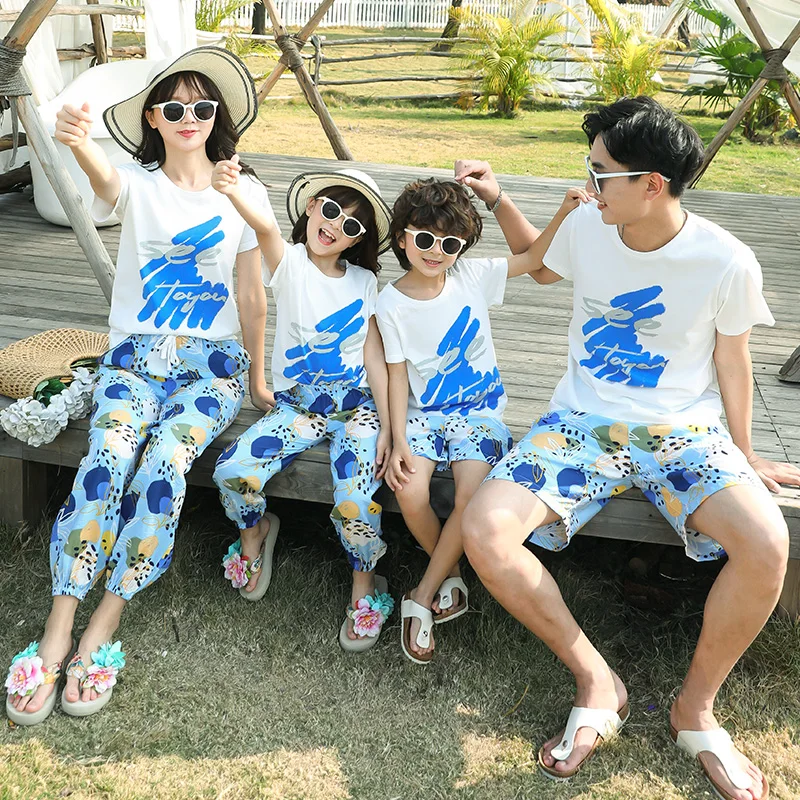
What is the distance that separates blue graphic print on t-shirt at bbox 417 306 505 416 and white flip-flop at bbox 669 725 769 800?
998 millimetres

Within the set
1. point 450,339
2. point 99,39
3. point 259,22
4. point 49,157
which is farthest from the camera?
point 259,22

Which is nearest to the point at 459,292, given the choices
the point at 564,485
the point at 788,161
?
the point at 564,485

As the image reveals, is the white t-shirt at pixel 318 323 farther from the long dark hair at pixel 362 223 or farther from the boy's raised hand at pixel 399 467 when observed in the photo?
the boy's raised hand at pixel 399 467

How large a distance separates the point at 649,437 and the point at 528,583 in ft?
1.59

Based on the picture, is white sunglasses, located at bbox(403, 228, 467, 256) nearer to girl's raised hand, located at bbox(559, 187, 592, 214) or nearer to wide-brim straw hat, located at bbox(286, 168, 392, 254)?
wide-brim straw hat, located at bbox(286, 168, 392, 254)

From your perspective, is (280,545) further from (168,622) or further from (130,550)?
(130,550)

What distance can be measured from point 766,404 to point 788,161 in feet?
30.3

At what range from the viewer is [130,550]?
2.65 m

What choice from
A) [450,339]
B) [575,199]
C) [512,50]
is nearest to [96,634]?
[450,339]

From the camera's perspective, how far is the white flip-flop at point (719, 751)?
238 centimetres

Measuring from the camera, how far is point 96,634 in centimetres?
261

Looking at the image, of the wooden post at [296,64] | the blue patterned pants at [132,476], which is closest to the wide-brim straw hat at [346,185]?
the blue patterned pants at [132,476]

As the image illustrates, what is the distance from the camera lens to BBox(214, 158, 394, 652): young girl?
278cm

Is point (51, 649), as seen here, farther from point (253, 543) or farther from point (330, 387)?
point (330, 387)
